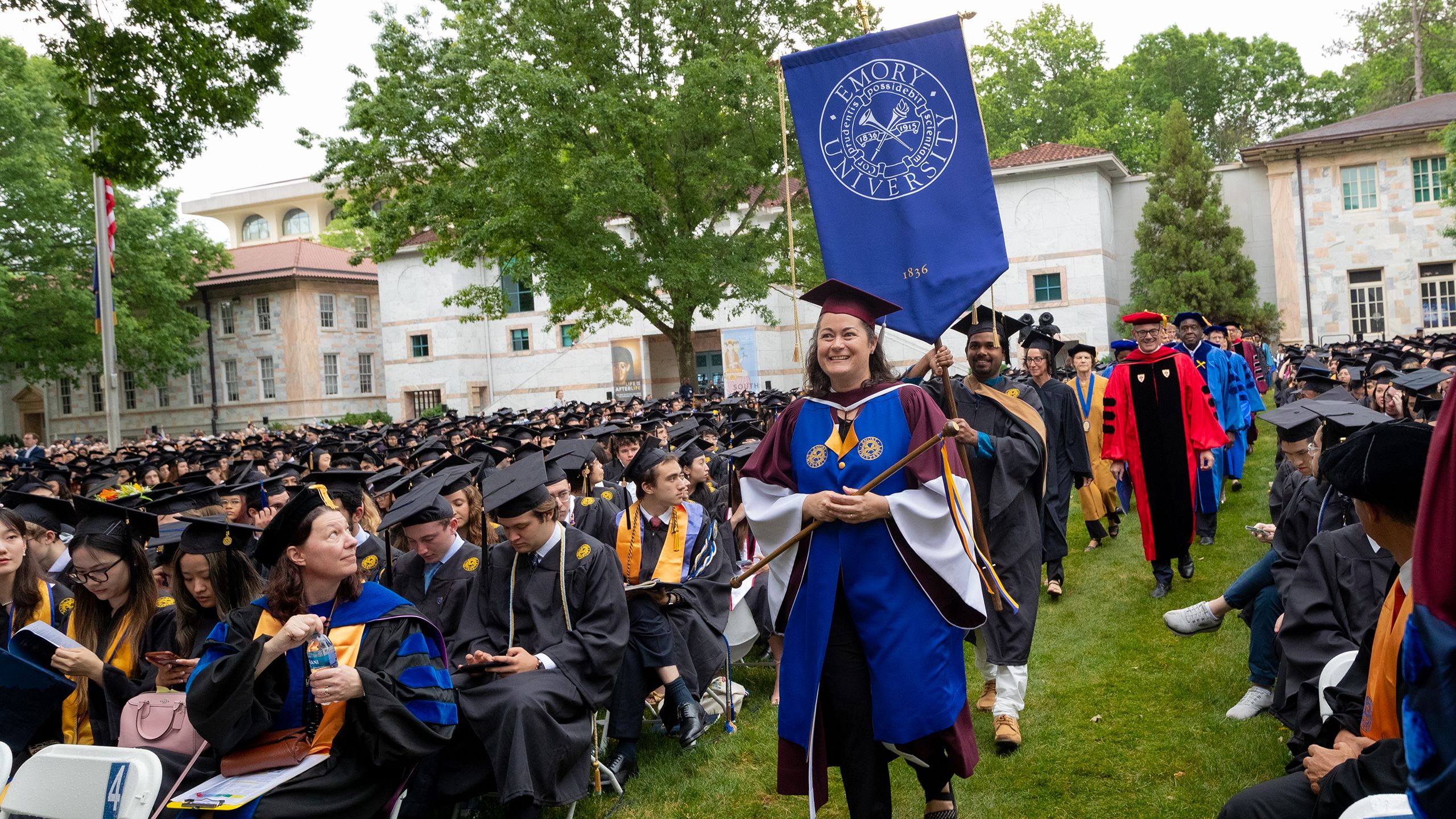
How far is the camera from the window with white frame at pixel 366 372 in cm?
4616

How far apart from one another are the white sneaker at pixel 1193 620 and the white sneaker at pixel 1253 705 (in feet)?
1.23

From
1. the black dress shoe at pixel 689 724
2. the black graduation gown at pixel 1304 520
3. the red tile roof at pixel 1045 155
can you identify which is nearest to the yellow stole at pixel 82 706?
the black dress shoe at pixel 689 724

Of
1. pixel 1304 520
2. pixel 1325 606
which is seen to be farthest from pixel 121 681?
pixel 1304 520

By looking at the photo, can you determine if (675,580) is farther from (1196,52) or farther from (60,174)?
(1196,52)

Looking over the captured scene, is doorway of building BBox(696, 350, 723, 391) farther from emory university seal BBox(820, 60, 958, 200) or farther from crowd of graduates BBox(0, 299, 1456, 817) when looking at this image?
emory university seal BBox(820, 60, 958, 200)

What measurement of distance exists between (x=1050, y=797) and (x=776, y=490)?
2011 mm

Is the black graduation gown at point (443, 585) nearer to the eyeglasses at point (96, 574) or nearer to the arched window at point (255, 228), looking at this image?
the eyeglasses at point (96, 574)

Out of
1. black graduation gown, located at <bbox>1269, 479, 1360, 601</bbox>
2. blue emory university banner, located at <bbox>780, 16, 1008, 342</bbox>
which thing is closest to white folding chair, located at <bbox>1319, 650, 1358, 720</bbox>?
black graduation gown, located at <bbox>1269, 479, 1360, 601</bbox>

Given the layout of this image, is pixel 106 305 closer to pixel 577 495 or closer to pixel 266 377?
pixel 577 495

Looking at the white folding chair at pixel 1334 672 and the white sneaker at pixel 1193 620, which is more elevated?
the white folding chair at pixel 1334 672

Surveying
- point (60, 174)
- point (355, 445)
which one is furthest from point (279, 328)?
point (355, 445)

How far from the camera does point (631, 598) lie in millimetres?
5648

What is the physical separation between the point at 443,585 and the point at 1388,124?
37.0 m

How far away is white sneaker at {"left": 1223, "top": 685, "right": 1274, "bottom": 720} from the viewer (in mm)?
5133
